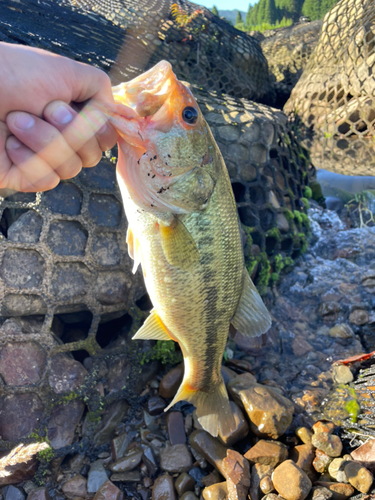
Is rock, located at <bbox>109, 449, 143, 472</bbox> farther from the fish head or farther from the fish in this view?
the fish head

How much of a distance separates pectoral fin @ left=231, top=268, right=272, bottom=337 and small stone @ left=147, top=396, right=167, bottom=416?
61.7 inches

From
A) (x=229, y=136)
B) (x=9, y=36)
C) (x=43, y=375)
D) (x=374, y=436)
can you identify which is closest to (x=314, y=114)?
(x=229, y=136)

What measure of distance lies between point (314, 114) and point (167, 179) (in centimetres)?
1060

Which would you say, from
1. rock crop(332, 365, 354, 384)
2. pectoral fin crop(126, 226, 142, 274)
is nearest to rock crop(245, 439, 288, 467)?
rock crop(332, 365, 354, 384)

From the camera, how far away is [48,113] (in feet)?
5.61

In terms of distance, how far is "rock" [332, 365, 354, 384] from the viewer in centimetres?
375

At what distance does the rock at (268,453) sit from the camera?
2.86 m

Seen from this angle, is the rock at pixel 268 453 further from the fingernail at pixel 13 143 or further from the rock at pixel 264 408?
the fingernail at pixel 13 143

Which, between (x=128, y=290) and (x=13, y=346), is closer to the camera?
(x=13, y=346)

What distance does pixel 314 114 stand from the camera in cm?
1084

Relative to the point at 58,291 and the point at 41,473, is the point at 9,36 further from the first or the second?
the point at 41,473

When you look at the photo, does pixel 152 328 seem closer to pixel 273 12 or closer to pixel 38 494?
pixel 38 494

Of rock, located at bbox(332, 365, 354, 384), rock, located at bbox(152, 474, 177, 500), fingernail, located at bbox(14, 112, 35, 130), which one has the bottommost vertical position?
rock, located at bbox(152, 474, 177, 500)

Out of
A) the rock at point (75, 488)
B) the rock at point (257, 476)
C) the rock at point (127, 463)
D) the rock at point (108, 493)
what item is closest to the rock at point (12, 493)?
the rock at point (75, 488)
